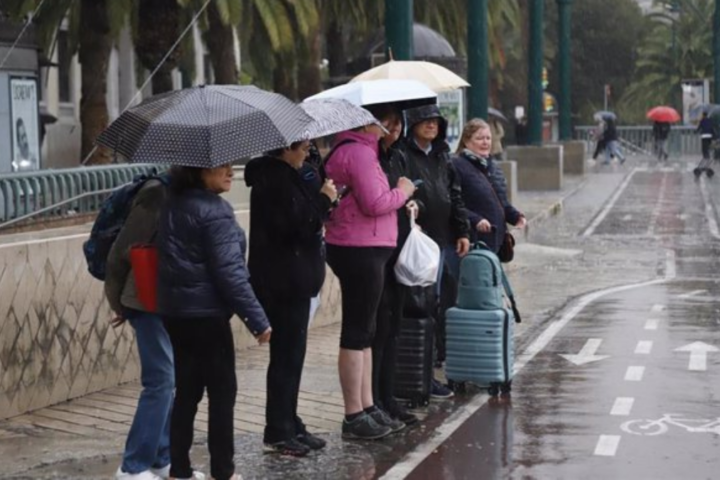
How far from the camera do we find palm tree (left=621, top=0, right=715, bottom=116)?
78.0m

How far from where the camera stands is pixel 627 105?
3248 inches

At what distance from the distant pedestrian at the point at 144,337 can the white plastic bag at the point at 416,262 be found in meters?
2.05

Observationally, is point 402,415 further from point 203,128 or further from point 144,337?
point 203,128

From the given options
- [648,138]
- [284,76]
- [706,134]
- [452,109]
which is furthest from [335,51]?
[648,138]

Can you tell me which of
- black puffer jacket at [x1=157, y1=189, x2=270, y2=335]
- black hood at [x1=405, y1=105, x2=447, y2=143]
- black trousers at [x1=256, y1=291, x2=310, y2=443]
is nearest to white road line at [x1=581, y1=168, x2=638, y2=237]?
black hood at [x1=405, y1=105, x2=447, y2=143]

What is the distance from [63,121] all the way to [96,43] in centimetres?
1498

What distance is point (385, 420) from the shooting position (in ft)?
30.7

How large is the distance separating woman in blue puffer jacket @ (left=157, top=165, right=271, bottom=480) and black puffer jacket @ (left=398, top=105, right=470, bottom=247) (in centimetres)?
259

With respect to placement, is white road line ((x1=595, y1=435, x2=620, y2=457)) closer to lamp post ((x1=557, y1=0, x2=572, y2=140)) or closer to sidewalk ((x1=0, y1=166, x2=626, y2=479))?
sidewalk ((x1=0, y1=166, x2=626, y2=479))

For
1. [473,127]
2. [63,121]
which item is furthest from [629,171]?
[473,127]

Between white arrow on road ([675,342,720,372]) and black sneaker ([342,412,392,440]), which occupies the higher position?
black sneaker ([342,412,392,440])

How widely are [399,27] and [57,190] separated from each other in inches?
162

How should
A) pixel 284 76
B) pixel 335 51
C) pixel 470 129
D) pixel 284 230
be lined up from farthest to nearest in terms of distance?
1. pixel 335 51
2. pixel 284 76
3. pixel 470 129
4. pixel 284 230

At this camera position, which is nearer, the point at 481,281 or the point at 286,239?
the point at 286,239
